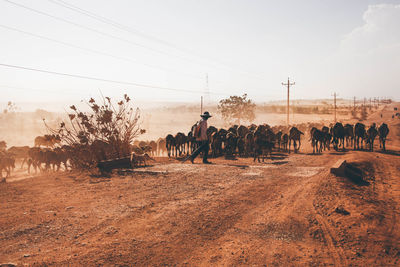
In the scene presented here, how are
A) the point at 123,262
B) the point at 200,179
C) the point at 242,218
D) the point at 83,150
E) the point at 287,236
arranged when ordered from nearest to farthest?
the point at 123,262, the point at 287,236, the point at 242,218, the point at 200,179, the point at 83,150

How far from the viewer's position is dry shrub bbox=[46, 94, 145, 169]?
12945 mm

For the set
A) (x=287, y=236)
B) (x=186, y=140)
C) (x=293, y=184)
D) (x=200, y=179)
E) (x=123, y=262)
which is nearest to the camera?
(x=123, y=262)

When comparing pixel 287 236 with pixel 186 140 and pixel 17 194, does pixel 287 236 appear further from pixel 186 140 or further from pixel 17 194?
pixel 186 140

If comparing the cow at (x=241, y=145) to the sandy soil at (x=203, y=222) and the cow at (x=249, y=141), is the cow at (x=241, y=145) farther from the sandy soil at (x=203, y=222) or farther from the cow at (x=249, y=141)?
the sandy soil at (x=203, y=222)

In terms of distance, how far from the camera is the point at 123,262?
14.2 feet

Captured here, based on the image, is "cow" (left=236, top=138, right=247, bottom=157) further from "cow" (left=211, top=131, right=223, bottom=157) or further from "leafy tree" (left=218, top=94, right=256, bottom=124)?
"leafy tree" (left=218, top=94, right=256, bottom=124)

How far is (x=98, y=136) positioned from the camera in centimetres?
1355

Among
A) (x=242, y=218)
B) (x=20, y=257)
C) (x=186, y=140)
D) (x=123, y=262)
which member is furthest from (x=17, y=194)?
(x=186, y=140)

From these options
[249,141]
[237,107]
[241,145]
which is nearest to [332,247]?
[249,141]

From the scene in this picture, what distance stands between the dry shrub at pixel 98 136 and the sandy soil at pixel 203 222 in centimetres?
331

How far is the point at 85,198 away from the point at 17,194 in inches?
89.4

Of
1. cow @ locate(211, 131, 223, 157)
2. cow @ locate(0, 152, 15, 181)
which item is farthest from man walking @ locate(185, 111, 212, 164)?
cow @ locate(0, 152, 15, 181)

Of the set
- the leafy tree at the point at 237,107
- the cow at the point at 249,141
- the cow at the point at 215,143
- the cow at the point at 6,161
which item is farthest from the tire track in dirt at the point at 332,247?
the leafy tree at the point at 237,107

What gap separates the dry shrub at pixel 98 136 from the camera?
12945 mm
